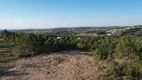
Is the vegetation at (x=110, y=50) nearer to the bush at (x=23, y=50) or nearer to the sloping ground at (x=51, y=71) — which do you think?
the bush at (x=23, y=50)

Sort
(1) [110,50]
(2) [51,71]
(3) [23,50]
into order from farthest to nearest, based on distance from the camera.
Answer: (3) [23,50] < (1) [110,50] < (2) [51,71]

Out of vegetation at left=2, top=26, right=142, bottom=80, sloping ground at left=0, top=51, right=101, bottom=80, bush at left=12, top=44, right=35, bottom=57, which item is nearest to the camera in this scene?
vegetation at left=2, top=26, right=142, bottom=80

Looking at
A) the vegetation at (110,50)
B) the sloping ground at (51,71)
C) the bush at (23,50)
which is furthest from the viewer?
the bush at (23,50)

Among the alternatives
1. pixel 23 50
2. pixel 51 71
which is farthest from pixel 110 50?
pixel 23 50

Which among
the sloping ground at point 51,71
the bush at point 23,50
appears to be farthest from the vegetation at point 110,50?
the sloping ground at point 51,71

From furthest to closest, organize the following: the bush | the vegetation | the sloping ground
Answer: the bush, the sloping ground, the vegetation

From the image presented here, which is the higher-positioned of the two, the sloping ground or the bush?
the bush

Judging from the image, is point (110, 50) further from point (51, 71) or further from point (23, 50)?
point (23, 50)

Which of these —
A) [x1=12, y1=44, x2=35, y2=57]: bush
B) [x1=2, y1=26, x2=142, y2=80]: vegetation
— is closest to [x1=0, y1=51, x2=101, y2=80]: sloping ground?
[x1=2, y1=26, x2=142, y2=80]: vegetation

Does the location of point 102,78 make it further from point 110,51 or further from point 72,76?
point 110,51

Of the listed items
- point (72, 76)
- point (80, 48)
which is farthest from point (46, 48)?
point (72, 76)

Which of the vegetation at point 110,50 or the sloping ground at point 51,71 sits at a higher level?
the vegetation at point 110,50

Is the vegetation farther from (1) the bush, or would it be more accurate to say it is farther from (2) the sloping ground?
(2) the sloping ground
